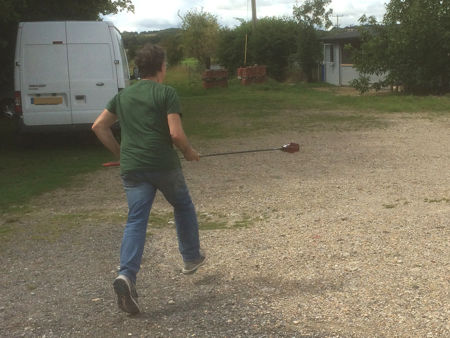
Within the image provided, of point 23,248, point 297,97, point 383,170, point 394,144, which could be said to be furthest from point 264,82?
point 23,248

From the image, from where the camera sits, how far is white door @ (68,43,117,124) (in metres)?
12.0

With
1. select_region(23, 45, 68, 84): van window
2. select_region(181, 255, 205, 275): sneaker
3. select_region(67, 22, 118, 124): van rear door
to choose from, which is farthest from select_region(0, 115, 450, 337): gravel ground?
select_region(23, 45, 68, 84): van window

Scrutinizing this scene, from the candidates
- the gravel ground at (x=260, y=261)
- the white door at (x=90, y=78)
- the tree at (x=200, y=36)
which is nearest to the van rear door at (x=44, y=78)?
the white door at (x=90, y=78)

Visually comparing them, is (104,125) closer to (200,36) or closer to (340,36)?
(340,36)

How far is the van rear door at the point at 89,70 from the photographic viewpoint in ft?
39.5

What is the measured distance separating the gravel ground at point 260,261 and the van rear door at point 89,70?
2.80 meters

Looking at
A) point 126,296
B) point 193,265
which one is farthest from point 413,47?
point 126,296

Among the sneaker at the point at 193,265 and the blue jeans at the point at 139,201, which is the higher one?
the blue jeans at the point at 139,201

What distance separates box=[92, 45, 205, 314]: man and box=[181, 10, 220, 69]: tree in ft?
157

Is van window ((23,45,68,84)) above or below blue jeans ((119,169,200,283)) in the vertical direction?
Result: above

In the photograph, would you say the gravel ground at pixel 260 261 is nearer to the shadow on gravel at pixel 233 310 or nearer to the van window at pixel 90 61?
the shadow on gravel at pixel 233 310

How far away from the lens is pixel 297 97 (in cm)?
2614

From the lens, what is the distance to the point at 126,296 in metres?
4.12

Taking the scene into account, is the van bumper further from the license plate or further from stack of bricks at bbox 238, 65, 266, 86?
stack of bricks at bbox 238, 65, 266, 86
